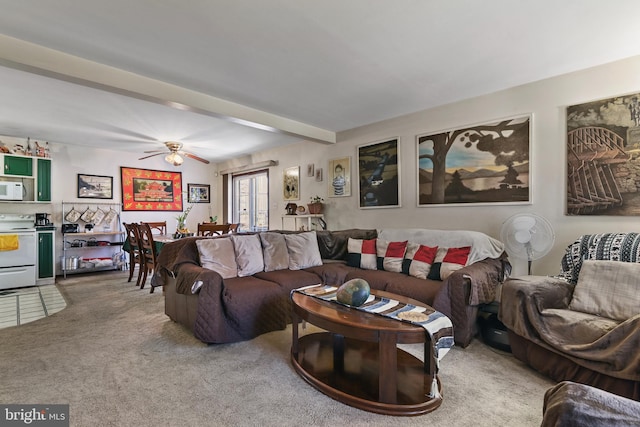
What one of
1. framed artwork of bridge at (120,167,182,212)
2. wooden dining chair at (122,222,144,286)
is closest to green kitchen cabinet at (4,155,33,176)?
framed artwork of bridge at (120,167,182,212)

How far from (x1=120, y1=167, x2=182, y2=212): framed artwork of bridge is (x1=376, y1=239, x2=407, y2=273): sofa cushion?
4959mm

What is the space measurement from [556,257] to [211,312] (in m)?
3.11

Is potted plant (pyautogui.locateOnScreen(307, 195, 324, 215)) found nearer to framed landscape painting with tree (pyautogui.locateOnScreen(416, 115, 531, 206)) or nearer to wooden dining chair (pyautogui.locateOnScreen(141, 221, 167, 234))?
framed landscape painting with tree (pyautogui.locateOnScreen(416, 115, 531, 206))

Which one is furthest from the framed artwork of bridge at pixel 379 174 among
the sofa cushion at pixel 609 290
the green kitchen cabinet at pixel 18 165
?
the green kitchen cabinet at pixel 18 165

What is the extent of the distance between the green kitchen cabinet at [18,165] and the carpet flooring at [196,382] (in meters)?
3.15

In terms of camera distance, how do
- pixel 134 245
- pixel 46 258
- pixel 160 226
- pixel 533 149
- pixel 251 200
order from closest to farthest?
pixel 533 149
pixel 134 245
pixel 46 258
pixel 160 226
pixel 251 200

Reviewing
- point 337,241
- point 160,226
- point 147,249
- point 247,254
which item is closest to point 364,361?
point 247,254

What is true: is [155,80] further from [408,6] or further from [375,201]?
[375,201]

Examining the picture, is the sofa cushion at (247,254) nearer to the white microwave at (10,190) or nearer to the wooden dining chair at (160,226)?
the wooden dining chair at (160,226)

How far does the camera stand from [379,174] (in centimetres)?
424

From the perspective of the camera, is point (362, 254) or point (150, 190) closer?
point (362, 254)

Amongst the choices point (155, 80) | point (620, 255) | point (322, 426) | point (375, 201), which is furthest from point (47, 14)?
point (620, 255)

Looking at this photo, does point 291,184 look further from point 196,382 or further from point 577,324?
point 577,324

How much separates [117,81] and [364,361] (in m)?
3.10
